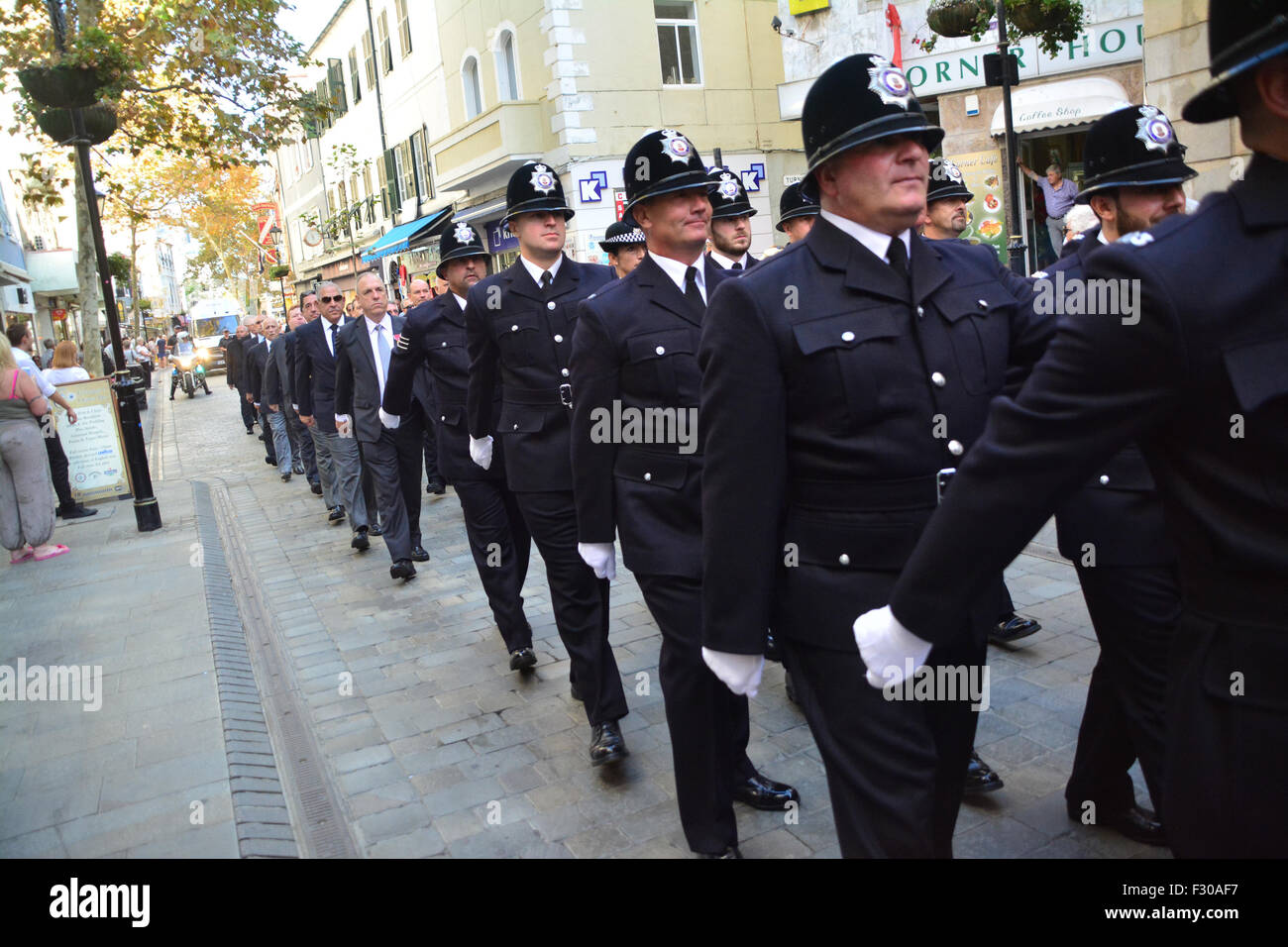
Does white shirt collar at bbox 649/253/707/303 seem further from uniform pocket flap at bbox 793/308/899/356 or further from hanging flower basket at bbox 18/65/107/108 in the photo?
hanging flower basket at bbox 18/65/107/108

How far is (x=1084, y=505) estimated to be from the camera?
3209 mm

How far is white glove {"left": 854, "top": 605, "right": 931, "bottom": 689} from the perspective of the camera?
1892 mm

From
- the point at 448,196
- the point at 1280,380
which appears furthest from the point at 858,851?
the point at 448,196

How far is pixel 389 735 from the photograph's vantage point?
16.1 feet

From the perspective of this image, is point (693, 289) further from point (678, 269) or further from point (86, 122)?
point (86, 122)

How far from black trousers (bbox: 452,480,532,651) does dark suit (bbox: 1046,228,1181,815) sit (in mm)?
3069

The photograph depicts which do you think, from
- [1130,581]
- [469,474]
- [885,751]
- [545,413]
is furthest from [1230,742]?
[469,474]

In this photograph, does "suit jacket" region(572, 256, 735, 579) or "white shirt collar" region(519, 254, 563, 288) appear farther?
"white shirt collar" region(519, 254, 563, 288)

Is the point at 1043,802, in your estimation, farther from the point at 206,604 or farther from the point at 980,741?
the point at 206,604

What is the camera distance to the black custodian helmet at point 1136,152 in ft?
10.6

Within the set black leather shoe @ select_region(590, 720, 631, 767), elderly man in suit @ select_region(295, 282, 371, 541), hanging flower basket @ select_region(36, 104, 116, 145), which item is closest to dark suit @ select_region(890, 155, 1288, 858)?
black leather shoe @ select_region(590, 720, 631, 767)

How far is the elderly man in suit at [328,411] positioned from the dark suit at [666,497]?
228 inches

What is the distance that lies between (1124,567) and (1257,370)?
179 cm
